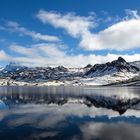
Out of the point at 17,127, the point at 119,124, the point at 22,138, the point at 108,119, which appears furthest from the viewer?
Answer: the point at 108,119

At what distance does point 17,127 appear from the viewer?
53.5 m

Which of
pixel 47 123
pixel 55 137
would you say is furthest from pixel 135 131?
pixel 47 123

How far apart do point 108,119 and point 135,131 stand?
1586 centimetres

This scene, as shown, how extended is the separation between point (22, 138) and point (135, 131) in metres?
19.0

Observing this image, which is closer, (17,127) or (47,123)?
(17,127)

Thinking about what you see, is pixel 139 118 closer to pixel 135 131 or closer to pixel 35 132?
pixel 135 131

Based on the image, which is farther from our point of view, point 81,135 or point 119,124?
point 119,124

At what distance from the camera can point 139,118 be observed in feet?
219

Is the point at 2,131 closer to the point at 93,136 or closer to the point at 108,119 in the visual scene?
the point at 93,136

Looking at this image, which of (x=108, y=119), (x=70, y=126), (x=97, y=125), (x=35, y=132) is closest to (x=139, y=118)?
(x=108, y=119)

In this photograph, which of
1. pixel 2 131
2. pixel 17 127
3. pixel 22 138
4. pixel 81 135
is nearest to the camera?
pixel 22 138

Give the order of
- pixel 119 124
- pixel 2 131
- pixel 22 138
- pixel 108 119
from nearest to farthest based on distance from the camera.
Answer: pixel 22 138 → pixel 2 131 → pixel 119 124 → pixel 108 119

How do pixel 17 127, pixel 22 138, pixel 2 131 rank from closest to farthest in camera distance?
pixel 22 138 < pixel 2 131 < pixel 17 127

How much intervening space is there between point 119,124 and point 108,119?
760 cm
